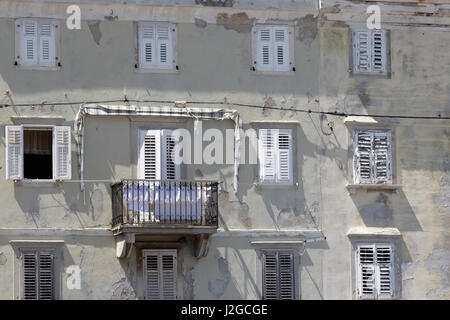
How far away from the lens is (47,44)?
2320 inches

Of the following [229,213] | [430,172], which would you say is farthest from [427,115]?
[229,213]

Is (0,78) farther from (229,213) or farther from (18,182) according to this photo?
(229,213)

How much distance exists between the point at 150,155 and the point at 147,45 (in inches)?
108

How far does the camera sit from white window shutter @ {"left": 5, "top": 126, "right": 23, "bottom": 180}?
5816 cm

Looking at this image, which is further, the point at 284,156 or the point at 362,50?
the point at 362,50

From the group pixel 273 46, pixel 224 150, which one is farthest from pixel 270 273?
pixel 273 46

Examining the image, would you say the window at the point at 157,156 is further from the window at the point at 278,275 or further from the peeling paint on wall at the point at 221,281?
the window at the point at 278,275

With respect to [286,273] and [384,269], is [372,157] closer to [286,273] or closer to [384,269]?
[384,269]

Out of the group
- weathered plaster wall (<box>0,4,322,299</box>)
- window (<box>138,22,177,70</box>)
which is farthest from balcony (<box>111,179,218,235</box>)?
window (<box>138,22,177,70</box>)

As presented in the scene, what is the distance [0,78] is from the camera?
192ft

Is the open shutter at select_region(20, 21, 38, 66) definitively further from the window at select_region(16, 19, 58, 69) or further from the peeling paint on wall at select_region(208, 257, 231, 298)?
the peeling paint on wall at select_region(208, 257, 231, 298)

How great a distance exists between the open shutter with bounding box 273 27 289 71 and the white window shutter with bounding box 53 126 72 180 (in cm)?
564

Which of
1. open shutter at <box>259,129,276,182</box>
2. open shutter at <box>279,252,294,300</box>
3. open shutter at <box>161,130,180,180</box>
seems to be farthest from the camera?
open shutter at <box>259,129,276,182</box>

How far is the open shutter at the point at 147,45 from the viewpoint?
5944 centimetres
